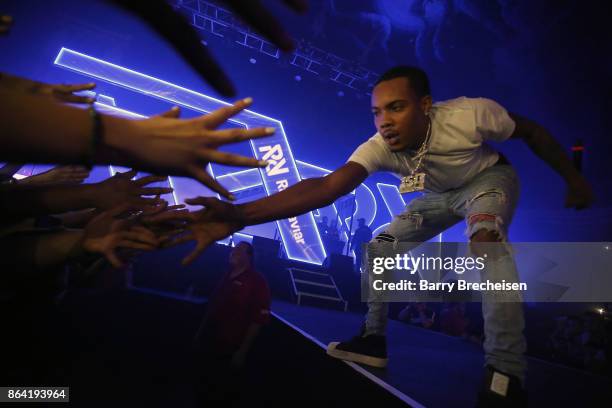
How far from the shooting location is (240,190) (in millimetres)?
8406

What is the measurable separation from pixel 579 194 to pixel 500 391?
1.34 metres

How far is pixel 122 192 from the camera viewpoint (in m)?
1.71

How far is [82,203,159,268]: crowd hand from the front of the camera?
1.33 metres

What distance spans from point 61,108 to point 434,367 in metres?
2.28

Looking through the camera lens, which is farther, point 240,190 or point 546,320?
point 240,190

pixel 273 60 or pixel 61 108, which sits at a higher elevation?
pixel 273 60

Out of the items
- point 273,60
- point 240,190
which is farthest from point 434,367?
point 273,60

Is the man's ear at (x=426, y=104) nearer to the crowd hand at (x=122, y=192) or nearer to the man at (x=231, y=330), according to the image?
the crowd hand at (x=122, y=192)

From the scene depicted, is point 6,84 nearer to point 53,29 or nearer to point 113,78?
point 113,78

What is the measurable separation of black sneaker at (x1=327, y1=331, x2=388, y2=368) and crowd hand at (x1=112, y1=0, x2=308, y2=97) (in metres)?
1.71

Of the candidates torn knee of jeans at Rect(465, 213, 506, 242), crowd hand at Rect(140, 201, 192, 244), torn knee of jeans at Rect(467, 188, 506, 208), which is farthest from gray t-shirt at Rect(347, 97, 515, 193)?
crowd hand at Rect(140, 201, 192, 244)

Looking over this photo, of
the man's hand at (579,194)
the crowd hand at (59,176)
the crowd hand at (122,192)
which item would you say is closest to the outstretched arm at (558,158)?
the man's hand at (579,194)

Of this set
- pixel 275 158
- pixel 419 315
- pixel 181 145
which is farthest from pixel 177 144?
pixel 275 158

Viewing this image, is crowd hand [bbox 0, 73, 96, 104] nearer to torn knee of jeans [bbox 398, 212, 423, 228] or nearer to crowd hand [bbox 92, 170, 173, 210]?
crowd hand [bbox 92, 170, 173, 210]
